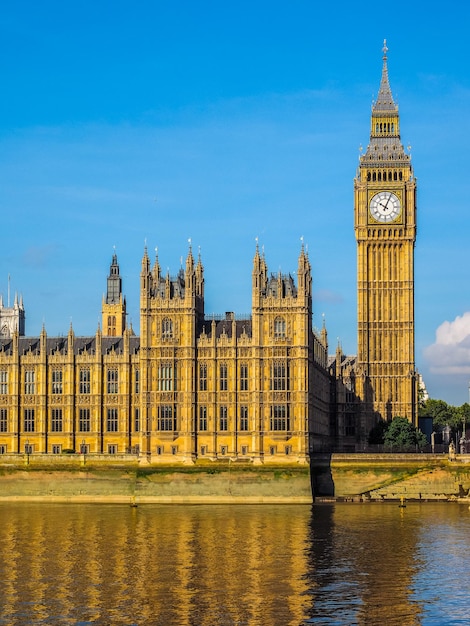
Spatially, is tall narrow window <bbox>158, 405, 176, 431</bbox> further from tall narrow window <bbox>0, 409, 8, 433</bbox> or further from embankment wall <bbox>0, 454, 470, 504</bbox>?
tall narrow window <bbox>0, 409, 8, 433</bbox>

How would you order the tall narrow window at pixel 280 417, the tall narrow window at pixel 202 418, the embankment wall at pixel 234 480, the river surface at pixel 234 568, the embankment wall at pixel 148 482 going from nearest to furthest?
the river surface at pixel 234 568
the embankment wall at pixel 148 482
the embankment wall at pixel 234 480
the tall narrow window at pixel 280 417
the tall narrow window at pixel 202 418

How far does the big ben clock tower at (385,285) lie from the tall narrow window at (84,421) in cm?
4435

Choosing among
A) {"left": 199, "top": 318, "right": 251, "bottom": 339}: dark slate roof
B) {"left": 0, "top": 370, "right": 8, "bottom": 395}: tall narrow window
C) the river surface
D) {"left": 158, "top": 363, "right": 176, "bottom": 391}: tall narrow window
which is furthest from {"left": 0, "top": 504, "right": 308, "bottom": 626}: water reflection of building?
{"left": 0, "top": 370, "right": 8, "bottom": 395}: tall narrow window

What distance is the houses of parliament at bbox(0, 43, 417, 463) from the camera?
136750mm

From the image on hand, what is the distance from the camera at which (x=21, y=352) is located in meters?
152

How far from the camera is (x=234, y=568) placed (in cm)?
8031

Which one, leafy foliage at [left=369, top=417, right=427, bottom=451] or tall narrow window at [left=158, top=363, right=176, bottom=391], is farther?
leafy foliage at [left=369, top=417, right=427, bottom=451]

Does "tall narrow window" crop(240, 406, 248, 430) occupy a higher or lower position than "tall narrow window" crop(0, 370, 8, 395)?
lower

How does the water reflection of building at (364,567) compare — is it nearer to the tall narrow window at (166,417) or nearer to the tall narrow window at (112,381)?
the tall narrow window at (166,417)

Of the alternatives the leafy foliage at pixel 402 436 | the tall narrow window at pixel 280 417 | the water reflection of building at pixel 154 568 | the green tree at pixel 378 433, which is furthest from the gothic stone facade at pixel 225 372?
the green tree at pixel 378 433

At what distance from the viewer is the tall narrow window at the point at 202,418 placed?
13812cm

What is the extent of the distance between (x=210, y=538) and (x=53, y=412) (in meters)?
56.2

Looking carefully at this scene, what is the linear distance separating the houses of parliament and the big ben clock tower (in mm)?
333

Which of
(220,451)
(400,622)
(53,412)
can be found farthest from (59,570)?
(53,412)
